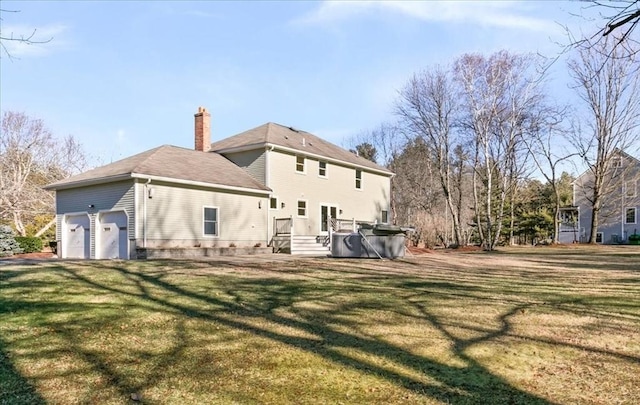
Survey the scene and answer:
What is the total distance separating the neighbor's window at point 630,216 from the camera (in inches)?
1571

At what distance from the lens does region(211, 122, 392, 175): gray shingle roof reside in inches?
918

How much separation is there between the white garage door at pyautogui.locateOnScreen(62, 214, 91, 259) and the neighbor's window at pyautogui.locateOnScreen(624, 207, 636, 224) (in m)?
41.6

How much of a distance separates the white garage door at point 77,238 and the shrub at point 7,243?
450cm

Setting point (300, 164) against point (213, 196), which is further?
point (300, 164)

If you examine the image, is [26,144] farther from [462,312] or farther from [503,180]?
[462,312]

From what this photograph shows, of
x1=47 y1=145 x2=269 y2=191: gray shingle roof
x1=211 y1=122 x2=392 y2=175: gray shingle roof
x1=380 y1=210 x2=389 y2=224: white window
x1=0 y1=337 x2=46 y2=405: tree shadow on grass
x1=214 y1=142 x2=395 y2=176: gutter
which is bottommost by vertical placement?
x1=0 y1=337 x2=46 y2=405: tree shadow on grass

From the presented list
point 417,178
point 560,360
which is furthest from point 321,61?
point 417,178

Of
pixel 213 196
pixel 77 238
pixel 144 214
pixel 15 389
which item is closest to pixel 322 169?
pixel 213 196

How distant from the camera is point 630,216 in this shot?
132 ft

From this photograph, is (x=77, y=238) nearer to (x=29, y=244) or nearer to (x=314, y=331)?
(x=29, y=244)

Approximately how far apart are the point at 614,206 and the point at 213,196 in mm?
35190

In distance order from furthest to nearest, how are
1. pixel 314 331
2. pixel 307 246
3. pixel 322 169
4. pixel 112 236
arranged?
pixel 322 169 → pixel 307 246 → pixel 112 236 → pixel 314 331

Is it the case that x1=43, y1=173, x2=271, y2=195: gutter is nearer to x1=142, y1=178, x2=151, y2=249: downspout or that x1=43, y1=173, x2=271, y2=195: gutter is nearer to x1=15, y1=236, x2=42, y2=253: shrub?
x1=142, y1=178, x2=151, y2=249: downspout

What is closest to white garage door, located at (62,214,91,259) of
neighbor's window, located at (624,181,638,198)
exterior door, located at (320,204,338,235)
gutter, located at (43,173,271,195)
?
gutter, located at (43,173,271,195)
